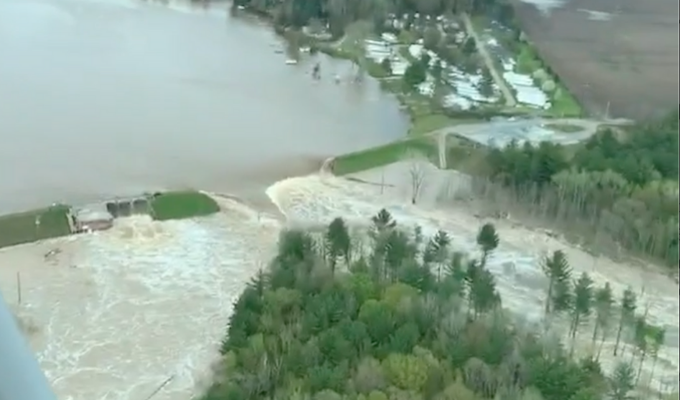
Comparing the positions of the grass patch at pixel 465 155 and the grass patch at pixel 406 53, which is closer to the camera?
the grass patch at pixel 465 155

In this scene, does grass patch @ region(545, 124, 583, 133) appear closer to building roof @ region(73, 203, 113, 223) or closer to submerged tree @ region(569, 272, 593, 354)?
submerged tree @ region(569, 272, 593, 354)

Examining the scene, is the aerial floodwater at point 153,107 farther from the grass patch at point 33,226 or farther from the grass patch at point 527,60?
the grass patch at point 527,60

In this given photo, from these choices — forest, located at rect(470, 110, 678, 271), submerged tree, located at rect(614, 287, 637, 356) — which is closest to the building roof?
forest, located at rect(470, 110, 678, 271)

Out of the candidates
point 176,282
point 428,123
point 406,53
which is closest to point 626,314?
point 176,282

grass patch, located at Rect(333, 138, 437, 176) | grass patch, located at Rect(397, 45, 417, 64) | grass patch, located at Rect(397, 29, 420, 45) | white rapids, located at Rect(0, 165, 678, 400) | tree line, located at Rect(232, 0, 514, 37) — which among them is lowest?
white rapids, located at Rect(0, 165, 678, 400)

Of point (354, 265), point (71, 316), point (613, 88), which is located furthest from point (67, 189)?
point (613, 88)

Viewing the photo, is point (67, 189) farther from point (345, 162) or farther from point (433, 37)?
point (433, 37)

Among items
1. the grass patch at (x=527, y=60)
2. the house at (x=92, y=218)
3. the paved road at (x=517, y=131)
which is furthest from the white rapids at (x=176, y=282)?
the grass patch at (x=527, y=60)
